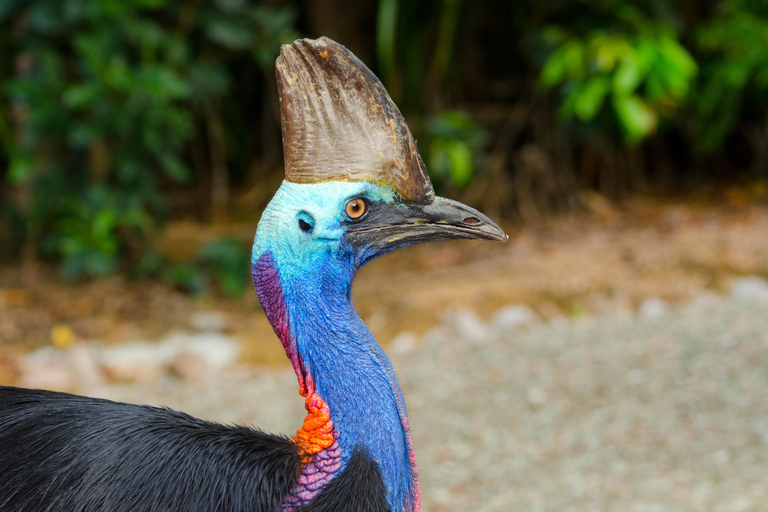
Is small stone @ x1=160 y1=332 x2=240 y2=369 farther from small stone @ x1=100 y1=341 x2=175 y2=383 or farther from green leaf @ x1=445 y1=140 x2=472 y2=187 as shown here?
green leaf @ x1=445 y1=140 x2=472 y2=187

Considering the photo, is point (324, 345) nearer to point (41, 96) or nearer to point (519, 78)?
point (41, 96)

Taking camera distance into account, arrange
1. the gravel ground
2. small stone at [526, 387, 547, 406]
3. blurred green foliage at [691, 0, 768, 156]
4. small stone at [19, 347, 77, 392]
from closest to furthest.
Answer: the gravel ground → small stone at [526, 387, 547, 406] → small stone at [19, 347, 77, 392] → blurred green foliage at [691, 0, 768, 156]

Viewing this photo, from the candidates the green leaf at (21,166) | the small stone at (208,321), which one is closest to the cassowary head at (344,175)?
the small stone at (208,321)

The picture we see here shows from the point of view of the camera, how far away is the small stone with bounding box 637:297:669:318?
4.57m

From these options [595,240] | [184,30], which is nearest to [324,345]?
[184,30]

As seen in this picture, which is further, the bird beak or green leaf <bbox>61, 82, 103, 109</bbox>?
green leaf <bbox>61, 82, 103, 109</bbox>

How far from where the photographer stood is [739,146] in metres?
7.60

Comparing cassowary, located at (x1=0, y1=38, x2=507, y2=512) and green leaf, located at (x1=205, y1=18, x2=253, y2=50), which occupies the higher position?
green leaf, located at (x1=205, y1=18, x2=253, y2=50)

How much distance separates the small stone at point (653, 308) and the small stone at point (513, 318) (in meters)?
0.59

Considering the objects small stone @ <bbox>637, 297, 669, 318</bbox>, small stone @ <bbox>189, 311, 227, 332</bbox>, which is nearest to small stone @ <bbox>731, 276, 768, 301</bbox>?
small stone @ <bbox>637, 297, 669, 318</bbox>

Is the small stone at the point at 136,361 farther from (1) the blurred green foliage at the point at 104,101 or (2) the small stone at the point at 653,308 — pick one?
(2) the small stone at the point at 653,308

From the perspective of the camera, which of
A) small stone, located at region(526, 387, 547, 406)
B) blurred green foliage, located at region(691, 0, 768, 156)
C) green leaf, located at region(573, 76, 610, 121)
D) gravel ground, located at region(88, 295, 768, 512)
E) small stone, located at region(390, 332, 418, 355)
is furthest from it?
blurred green foliage, located at region(691, 0, 768, 156)

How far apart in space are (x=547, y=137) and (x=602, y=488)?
4.31 m

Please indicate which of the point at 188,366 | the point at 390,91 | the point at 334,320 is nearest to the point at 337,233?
the point at 334,320
